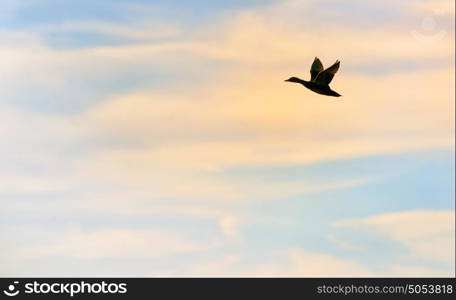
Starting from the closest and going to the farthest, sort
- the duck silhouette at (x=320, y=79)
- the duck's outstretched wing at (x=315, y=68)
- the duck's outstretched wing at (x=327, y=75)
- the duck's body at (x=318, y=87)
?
the duck's outstretched wing at (x=327, y=75), the duck silhouette at (x=320, y=79), the duck's body at (x=318, y=87), the duck's outstretched wing at (x=315, y=68)

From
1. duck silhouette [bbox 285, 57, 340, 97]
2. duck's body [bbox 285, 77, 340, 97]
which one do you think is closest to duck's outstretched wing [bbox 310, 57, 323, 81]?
duck silhouette [bbox 285, 57, 340, 97]

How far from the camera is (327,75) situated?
5916 centimetres

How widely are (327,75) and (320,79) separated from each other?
0.70 metres

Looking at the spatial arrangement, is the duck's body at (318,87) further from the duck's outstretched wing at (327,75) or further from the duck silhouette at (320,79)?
the duck's outstretched wing at (327,75)

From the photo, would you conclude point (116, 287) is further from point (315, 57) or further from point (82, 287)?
point (315, 57)

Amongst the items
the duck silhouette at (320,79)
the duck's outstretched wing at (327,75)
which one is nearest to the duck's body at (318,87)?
the duck silhouette at (320,79)

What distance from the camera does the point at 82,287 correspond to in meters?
86.2

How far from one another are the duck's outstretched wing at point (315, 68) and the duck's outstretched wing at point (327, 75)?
1.68ft

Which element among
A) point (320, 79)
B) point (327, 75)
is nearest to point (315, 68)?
point (320, 79)

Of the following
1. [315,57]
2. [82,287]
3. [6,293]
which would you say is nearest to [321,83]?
[315,57]

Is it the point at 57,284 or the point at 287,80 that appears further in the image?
Answer: the point at 57,284

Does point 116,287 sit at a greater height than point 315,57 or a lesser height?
lesser

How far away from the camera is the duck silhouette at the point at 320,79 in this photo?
58.8m

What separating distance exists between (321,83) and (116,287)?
120 ft
